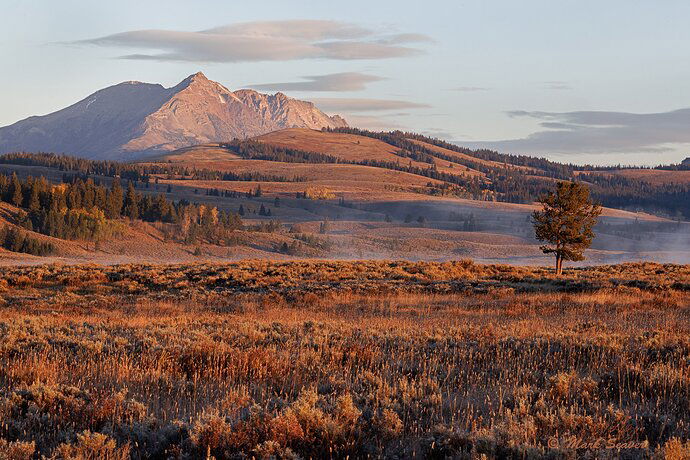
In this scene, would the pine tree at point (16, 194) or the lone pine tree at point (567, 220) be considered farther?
the pine tree at point (16, 194)

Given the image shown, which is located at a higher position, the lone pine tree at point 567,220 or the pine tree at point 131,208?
the lone pine tree at point 567,220

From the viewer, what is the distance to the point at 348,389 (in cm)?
823

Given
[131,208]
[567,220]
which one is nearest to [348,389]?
[567,220]

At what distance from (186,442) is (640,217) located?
186443 mm

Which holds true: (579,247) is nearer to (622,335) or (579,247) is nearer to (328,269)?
(328,269)

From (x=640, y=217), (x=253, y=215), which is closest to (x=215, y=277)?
(x=253, y=215)

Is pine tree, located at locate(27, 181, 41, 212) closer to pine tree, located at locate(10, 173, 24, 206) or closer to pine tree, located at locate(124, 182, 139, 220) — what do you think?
pine tree, located at locate(10, 173, 24, 206)

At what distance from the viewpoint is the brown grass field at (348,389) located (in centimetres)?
624

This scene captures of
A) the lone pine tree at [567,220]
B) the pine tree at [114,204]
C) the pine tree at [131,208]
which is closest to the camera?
the lone pine tree at [567,220]

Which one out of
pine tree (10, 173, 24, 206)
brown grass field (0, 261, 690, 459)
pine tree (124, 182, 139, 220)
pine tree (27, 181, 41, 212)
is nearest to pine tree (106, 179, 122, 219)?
pine tree (124, 182, 139, 220)

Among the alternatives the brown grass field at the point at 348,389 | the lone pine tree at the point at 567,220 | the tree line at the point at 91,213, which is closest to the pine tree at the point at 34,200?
the tree line at the point at 91,213

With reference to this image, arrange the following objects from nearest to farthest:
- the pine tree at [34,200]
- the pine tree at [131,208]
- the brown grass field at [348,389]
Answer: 1. the brown grass field at [348,389]
2. the pine tree at [34,200]
3. the pine tree at [131,208]

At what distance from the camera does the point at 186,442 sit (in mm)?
6203

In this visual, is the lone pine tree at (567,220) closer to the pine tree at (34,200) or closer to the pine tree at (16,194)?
the pine tree at (34,200)
